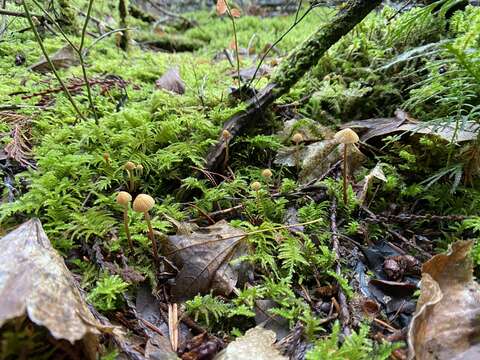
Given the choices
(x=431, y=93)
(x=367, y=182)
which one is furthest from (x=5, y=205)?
(x=431, y=93)

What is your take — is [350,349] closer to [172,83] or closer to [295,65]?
[295,65]

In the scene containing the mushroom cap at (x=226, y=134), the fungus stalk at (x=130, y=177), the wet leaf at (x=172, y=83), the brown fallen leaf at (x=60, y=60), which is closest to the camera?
the fungus stalk at (x=130, y=177)

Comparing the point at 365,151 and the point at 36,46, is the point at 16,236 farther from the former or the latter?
the point at 36,46

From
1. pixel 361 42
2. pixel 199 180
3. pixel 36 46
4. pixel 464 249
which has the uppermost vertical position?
pixel 36 46

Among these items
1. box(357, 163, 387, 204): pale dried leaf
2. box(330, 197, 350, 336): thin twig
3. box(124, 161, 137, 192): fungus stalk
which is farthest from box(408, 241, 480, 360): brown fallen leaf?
box(124, 161, 137, 192): fungus stalk

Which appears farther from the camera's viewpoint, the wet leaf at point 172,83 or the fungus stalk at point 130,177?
the wet leaf at point 172,83

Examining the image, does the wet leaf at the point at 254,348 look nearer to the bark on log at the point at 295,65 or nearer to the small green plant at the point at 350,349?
the small green plant at the point at 350,349

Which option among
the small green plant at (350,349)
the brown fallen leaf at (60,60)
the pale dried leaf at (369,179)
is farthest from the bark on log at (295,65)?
the brown fallen leaf at (60,60)

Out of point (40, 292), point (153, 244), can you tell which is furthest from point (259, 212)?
point (40, 292)
